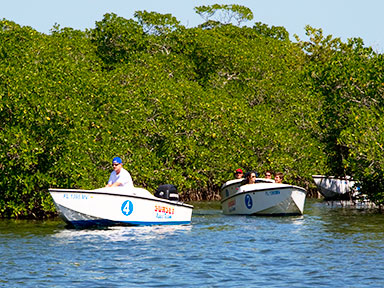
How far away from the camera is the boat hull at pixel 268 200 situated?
27.8 m

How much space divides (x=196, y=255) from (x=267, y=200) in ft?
34.5

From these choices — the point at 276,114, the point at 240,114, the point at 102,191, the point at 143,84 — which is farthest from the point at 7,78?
the point at 276,114

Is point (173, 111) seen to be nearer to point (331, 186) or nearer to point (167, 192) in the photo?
point (331, 186)

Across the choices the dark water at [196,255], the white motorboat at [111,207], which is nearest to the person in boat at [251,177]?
the dark water at [196,255]

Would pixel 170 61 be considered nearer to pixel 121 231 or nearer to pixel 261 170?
pixel 261 170

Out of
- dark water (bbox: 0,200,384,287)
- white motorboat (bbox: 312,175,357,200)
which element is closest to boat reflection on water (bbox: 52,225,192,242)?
dark water (bbox: 0,200,384,287)

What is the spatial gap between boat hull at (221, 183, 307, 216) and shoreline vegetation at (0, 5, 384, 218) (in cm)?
294

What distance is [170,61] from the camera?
48.5m

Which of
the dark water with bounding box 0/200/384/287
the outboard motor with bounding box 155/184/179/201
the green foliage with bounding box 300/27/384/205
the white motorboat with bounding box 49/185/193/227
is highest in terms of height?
the green foliage with bounding box 300/27/384/205

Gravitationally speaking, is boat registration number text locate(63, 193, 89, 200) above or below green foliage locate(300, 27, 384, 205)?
below

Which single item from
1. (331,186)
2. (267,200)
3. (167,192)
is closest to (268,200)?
(267,200)

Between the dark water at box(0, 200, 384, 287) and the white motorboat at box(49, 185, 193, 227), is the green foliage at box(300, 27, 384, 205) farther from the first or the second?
the white motorboat at box(49, 185, 193, 227)

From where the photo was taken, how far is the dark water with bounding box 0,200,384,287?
14.6 meters

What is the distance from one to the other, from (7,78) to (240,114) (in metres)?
16.5
